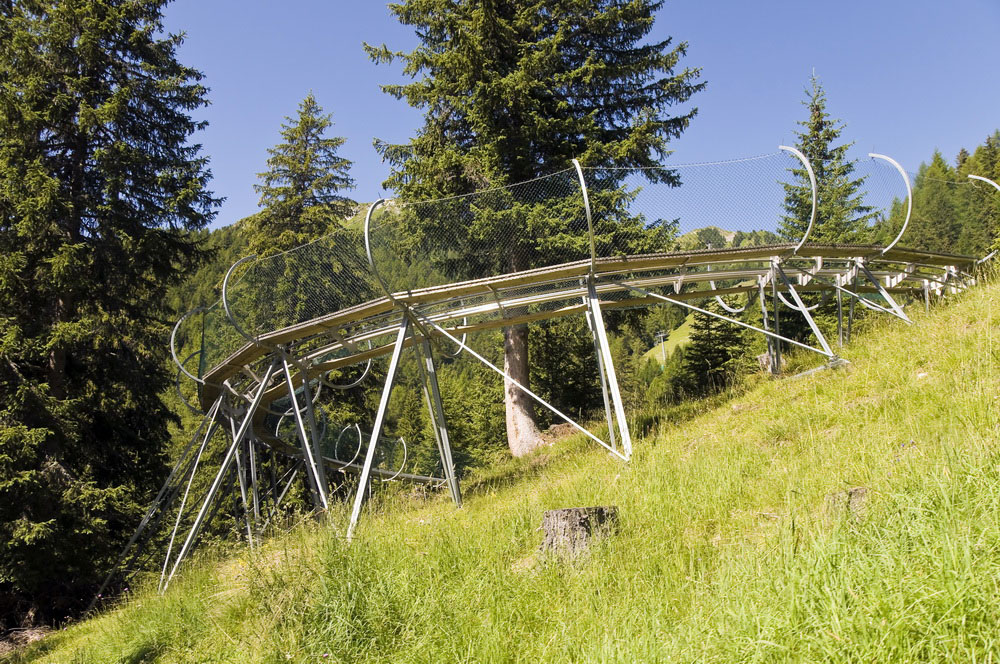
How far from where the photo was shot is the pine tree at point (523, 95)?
14.9 meters

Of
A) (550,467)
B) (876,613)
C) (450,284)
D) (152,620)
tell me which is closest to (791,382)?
(550,467)

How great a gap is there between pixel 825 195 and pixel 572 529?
587 inches

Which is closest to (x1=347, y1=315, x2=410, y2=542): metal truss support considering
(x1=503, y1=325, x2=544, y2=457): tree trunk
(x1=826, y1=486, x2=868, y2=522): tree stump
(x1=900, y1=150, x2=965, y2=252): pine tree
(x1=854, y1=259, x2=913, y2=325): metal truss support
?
(x1=826, y1=486, x2=868, y2=522): tree stump

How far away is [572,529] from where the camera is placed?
4641mm

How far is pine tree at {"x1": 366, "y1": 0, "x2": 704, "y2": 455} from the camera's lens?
48.8 ft

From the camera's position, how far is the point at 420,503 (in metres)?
8.70

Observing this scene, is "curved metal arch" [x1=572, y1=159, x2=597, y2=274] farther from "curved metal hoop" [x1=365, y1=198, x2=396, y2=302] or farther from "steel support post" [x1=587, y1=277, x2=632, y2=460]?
"curved metal hoop" [x1=365, y1=198, x2=396, y2=302]

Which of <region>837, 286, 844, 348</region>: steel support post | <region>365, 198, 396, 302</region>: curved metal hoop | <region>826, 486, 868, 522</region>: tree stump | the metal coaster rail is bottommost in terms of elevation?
<region>826, 486, 868, 522</region>: tree stump

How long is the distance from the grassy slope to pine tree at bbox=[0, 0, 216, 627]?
17.8 feet

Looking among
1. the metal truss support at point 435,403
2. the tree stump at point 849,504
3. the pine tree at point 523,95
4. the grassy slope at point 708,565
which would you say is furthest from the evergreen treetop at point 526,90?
the tree stump at point 849,504

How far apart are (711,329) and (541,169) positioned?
904 cm

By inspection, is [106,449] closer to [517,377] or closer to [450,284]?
[517,377]

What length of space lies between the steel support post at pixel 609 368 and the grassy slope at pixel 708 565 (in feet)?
0.83

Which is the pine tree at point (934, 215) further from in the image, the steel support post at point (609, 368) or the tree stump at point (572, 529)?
the tree stump at point (572, 529)
